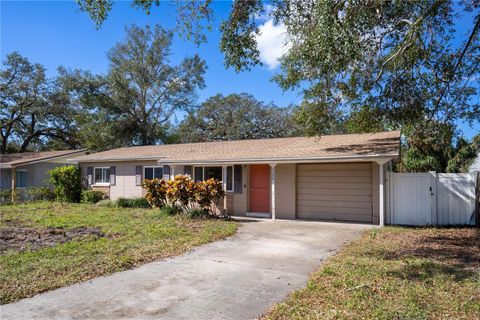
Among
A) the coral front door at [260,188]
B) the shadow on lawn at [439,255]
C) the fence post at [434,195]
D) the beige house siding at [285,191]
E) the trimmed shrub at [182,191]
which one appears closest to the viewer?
the shadow on lawn at [439,255]

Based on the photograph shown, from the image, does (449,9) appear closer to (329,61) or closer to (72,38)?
(329,61)

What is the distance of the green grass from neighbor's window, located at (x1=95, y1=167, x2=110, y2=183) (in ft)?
19.9

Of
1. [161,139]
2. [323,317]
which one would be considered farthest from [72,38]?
[161,139]

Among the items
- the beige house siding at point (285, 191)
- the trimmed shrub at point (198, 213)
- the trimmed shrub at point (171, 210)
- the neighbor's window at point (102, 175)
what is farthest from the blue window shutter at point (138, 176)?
the beige house siding at point (285, 191)

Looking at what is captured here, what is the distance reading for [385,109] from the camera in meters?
11.0

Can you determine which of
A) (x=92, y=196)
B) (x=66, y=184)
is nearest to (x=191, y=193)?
(x=92, y=196)

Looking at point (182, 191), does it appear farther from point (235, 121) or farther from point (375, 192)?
point (235, 121)

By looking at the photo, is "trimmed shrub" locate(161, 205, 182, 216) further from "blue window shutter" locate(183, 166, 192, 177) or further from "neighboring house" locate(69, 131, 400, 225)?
"blue window shutter" locate(183, 166, 192, 177)

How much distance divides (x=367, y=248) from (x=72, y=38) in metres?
12.0

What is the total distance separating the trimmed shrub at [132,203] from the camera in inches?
683

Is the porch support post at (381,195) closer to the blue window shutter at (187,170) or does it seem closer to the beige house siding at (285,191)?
the beige house siding at (285,191)

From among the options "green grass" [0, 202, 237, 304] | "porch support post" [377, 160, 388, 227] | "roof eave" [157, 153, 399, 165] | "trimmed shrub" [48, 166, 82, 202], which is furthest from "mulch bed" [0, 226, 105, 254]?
"trimmed shrub" [48, 166, 82, 202]

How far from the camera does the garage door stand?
1255cm

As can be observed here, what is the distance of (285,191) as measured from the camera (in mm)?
13914
